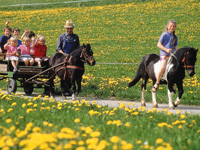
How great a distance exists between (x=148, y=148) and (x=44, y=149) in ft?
3.99

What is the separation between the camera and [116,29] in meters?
32.2

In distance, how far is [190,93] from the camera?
36.1ft

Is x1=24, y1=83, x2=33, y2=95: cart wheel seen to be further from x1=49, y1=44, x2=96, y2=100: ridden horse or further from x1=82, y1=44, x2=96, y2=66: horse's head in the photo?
x1=82, y1=44, x2=96, y2=66: horse's head

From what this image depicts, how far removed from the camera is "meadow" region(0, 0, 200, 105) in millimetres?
12773

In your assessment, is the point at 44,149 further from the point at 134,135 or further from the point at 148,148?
the point at 134,135

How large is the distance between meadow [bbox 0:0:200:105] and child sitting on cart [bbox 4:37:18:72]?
2.77 meters

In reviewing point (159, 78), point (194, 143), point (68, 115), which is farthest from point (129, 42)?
point (194, 143)

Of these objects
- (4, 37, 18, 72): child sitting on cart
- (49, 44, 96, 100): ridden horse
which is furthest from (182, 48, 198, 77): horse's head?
(4, 37, 18, 72): child sitting on cart

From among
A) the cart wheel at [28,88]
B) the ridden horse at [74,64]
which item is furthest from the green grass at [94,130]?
the cart wheel at [28,88]

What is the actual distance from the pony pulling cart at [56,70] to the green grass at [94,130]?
3.12 m

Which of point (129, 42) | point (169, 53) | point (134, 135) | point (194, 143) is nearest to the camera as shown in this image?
point (194, 143)

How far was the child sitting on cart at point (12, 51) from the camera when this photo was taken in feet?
38.2

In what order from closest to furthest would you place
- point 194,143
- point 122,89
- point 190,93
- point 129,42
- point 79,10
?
point 194,143
point 190,93
point 122,89
point 129,42
point 79,10

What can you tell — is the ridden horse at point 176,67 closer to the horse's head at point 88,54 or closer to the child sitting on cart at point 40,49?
the horse's head at point 88,54
